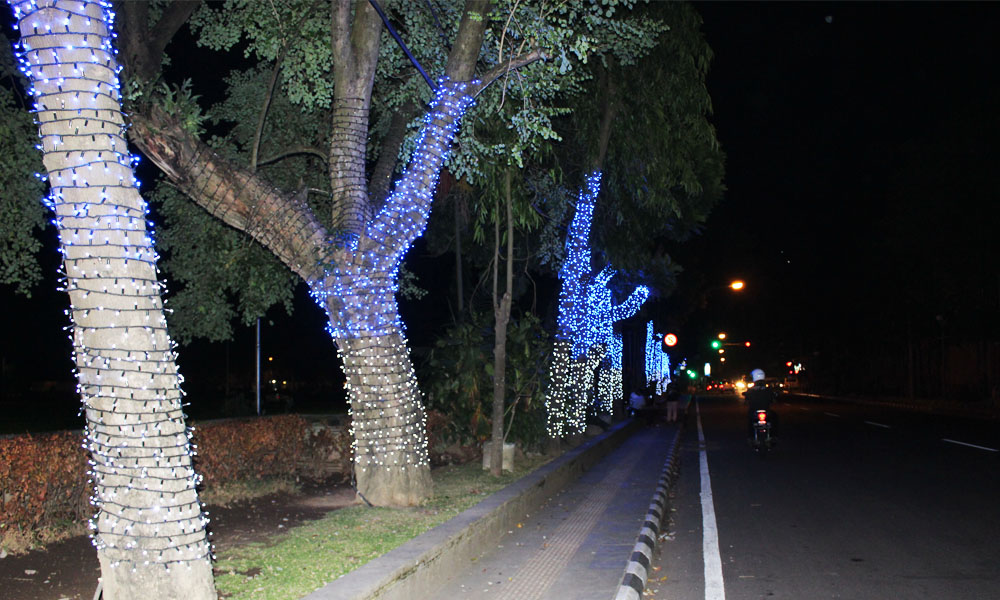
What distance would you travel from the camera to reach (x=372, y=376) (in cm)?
926

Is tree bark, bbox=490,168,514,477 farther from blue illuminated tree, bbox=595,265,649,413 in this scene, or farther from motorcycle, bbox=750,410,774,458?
blue illuminated tree, bbox=595,265,649,413

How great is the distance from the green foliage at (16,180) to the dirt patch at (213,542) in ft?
13.6

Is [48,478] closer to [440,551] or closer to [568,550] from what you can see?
[440,551]

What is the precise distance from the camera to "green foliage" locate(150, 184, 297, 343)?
39.7 ft

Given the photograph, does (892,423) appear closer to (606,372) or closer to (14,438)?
(606,372)

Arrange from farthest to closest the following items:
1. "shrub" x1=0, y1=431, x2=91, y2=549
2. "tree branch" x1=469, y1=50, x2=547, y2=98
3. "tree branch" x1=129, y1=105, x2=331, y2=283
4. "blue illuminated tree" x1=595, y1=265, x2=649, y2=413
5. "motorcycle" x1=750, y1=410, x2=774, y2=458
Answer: "blue illuminated tree" x1=595, y1=265, x2=649, y2=413, "motorcycle" x1=750, y1=410, x2=774, y2=458, "tree branch" x1=469, y1=50, x2=547, y2=98, "tree branch" x1=129, y1=105, x2=331, y2=283, "shrub" x1=0, y1=431, x2=91, y2=549

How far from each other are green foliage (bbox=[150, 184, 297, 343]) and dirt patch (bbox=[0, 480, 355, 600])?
121 inches

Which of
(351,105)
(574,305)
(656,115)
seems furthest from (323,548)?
(656,115)

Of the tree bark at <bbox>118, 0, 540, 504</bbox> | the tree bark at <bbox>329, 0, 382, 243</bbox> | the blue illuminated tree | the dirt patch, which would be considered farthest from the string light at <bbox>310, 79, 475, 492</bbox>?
the blue illuminated tree

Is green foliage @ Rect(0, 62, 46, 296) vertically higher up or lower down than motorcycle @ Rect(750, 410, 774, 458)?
higher up

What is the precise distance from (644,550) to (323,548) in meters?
3.09

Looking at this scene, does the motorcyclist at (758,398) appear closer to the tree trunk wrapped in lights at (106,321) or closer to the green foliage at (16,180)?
the green foliage at (16,180)

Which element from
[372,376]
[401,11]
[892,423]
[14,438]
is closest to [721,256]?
[892,423]

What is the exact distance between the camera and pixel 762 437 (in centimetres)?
1805
